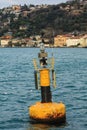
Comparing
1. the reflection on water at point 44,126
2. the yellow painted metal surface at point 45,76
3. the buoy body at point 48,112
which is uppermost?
the yellow painted metal surface at point 45,76

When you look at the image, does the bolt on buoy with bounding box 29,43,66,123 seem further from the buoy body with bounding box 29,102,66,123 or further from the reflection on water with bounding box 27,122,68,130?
the reflection on water with bounding box 27,122,68,130

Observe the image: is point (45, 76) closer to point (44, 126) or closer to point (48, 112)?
point (48, 112)

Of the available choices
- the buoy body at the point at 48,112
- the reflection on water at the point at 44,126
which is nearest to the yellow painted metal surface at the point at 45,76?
the buoy body at the point at 48,112

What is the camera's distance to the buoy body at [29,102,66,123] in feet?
63.7

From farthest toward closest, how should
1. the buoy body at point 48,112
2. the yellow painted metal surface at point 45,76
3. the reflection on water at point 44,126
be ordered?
the yellow painted metal surface at point 45,76 < the reflection on water at point 44,126 < the buoy body at point 48,112

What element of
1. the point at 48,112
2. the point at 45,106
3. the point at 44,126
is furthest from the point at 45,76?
the point at 44,126

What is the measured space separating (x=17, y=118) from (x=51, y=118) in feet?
8.28

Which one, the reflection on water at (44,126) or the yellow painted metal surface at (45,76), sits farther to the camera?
the yellow painted metal surface at (45,76)

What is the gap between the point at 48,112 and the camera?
1938 centimetres

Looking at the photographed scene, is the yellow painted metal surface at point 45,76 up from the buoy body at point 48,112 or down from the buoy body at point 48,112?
up

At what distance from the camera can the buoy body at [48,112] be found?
19.4 meters

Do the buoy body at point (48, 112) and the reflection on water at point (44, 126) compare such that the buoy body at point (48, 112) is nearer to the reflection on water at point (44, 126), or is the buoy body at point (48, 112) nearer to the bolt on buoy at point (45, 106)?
the bolt on buoy at point (45, 106)

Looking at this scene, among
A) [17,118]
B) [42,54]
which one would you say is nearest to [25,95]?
[17,118]

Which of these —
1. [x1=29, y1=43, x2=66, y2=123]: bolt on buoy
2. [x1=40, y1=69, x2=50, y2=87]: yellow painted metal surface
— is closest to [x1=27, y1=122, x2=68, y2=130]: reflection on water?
[x1=29, y1=43, x2=66, y2=123]: bolt on buoy
